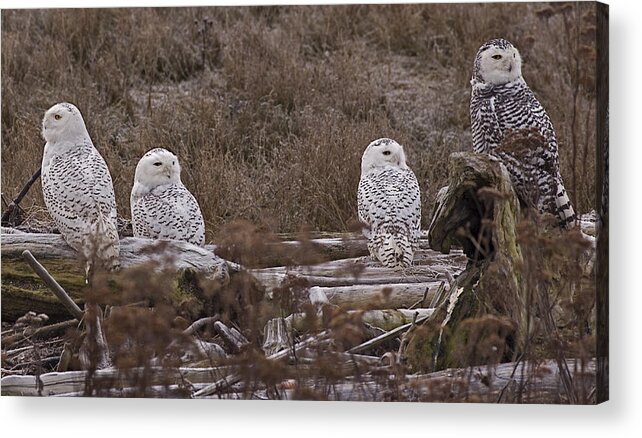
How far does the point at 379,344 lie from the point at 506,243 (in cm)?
54

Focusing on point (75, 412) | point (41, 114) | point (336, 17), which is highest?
point (336, 17)

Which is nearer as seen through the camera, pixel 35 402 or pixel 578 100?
pixel 578 100

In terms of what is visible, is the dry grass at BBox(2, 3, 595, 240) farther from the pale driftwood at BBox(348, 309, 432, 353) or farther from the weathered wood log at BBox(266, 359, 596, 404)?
the weathered wood log at BBox(266, 359, 596, 404)

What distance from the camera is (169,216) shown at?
517cm

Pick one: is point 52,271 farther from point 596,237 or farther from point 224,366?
point 596,237

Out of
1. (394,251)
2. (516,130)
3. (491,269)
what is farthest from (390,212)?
(516,130)

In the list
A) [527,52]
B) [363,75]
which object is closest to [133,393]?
[363,75]

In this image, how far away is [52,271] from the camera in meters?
5.23

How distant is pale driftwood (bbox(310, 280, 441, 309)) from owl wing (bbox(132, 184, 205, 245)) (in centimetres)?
47

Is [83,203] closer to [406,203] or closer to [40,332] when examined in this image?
[40,332]

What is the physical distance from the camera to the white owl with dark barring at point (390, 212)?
506cm

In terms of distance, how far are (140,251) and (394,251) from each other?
87 cm

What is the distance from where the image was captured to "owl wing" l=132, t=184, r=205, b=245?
5.17 m

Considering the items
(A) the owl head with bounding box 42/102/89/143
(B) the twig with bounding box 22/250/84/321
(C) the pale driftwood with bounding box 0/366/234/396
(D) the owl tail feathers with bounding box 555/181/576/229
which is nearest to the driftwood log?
(C) the pale driftwood with bounding box 0/366/234/396
